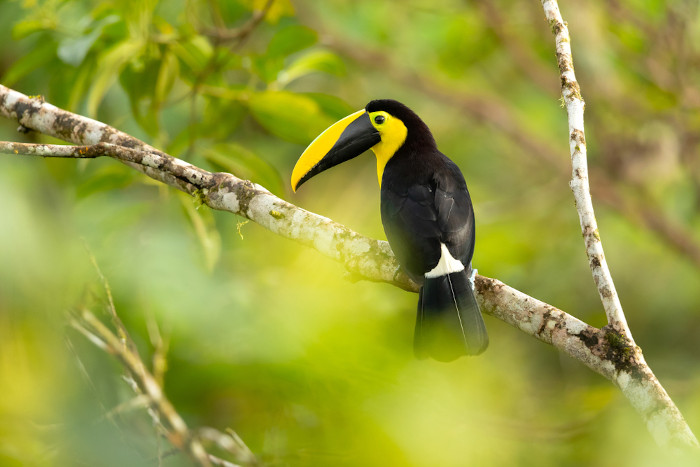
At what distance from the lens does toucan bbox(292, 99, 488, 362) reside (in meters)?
2.42

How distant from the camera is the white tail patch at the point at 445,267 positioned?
2.51 metres

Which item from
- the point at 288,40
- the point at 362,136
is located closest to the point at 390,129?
the point at 362,136

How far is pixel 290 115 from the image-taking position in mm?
2992

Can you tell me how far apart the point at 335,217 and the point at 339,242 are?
9.40 ft

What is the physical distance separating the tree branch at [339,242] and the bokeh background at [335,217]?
115 mm

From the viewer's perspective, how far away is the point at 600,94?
204 inches

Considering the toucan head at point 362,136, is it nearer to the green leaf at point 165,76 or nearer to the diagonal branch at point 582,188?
the green leaf at point 165,76

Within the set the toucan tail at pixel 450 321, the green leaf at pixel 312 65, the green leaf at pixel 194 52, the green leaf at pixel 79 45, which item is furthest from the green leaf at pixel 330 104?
the toucan tail at pixel 450 321

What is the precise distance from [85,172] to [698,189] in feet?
11.5

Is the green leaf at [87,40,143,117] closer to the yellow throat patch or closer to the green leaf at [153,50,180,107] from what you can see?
the green leaf at [153,50,180,107]

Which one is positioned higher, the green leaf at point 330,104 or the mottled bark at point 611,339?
the mottled bark at point 611,339

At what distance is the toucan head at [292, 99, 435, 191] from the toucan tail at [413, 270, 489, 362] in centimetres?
80

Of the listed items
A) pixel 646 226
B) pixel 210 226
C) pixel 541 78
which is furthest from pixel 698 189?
pixel 210 226

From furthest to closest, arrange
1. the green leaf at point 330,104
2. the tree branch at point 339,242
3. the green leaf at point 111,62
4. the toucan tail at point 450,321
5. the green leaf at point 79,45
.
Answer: the green leaf at point 330,104
the green leaf at point 111,62
the green leaf at point 79,45
the toucan tail at point 450,321
the tree branch at point 339,242
